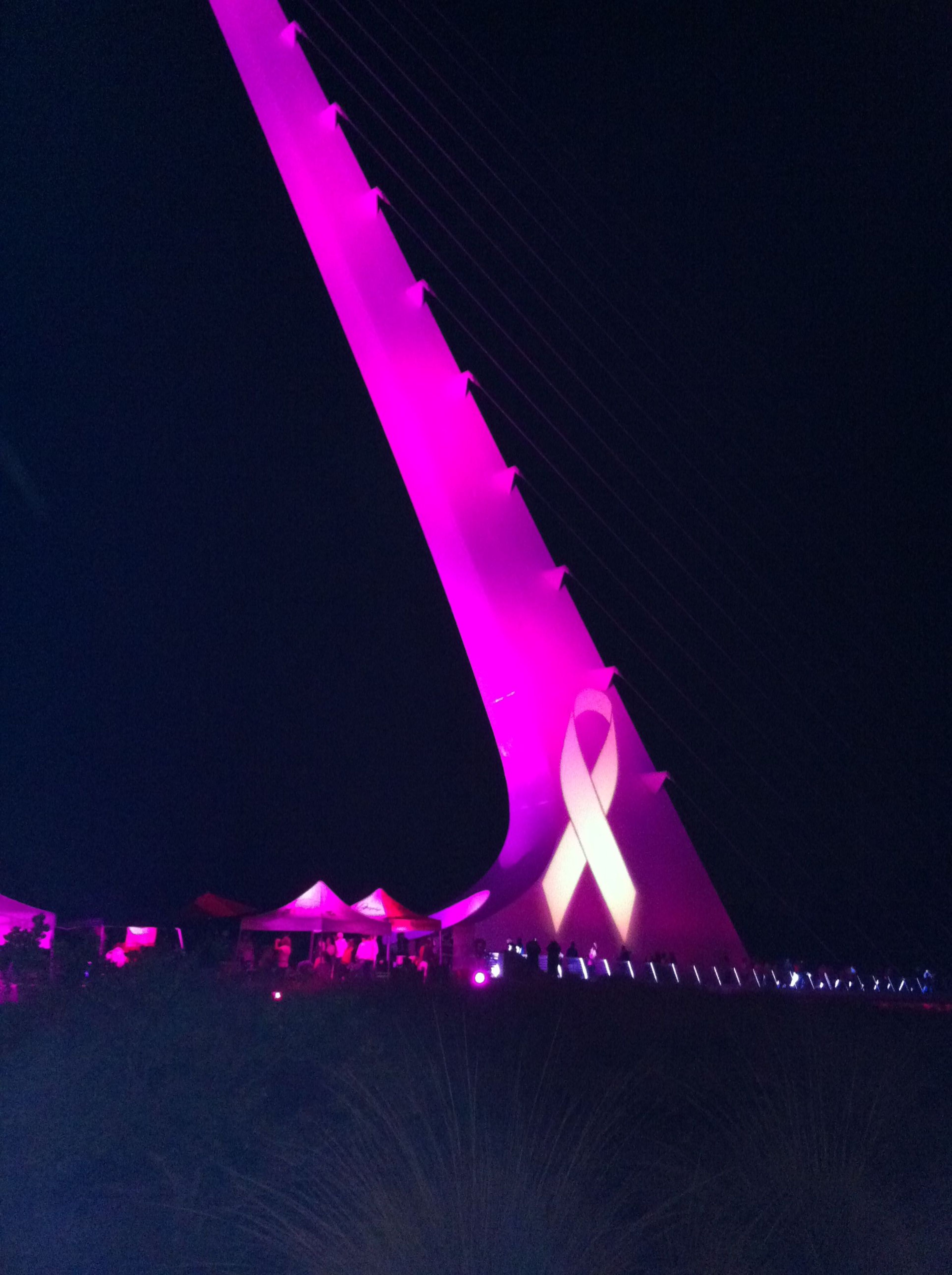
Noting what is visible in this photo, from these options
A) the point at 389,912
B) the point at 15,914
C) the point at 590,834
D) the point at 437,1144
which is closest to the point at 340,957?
the point at 389,912

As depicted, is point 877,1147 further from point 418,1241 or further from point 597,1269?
point 418,1241

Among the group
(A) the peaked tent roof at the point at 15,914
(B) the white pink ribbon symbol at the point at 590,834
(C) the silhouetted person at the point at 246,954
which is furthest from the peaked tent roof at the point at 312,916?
(B) the white pink ribbon symbol at the point at 590,834

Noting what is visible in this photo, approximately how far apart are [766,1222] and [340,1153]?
113cm

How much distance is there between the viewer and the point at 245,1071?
3350 millimetres

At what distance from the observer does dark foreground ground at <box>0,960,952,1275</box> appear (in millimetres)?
2334

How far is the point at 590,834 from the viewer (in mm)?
12695

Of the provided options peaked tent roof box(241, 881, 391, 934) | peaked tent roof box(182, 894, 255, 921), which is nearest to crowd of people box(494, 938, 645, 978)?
peaked tent roof box(241, 881, 391, 934)

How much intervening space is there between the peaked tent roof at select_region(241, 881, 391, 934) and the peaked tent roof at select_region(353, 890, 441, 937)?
0.29 meters

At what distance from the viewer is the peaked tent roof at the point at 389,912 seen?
11.8 m

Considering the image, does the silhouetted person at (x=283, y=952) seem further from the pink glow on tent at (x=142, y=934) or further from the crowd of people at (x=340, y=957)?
the pink glow on tent at (x=142, y=934)

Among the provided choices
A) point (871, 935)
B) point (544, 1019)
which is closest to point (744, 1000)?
point (544, 1019)

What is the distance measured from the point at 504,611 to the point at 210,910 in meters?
4.61

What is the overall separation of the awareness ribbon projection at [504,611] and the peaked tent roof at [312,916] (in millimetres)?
1712

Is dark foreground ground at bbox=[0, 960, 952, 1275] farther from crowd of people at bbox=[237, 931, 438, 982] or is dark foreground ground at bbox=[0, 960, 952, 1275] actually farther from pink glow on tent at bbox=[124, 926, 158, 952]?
pink glow on tent at bbox=[124, 926, 158, 952]
